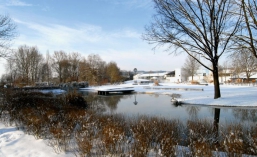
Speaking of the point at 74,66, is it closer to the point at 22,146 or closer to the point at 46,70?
the point at 46,70

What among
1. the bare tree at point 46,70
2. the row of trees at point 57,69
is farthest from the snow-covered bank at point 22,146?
the bare tree at point 46,70

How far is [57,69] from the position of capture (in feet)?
202

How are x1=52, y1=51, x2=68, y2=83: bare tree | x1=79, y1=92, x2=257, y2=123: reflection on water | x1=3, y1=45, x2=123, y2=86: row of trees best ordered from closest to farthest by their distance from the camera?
x1=79, y1=92, x2=257, y2=123: reflection on water
x1=3, y1=45, x2=123, y2=86: row of trees
x1=52, y1=51, x2=68, y2=83: bare tree

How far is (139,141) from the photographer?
4352mm

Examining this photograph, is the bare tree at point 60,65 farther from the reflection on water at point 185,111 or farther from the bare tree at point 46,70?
the reflection on water at point 185,111

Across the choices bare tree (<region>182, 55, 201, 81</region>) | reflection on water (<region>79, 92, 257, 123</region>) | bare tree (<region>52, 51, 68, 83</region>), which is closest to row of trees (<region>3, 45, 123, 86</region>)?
bare tree (<region>52, 51, 68, 83</region>)

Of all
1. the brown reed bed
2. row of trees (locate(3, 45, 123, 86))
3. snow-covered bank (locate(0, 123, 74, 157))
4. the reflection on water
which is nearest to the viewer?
the brown reed bed

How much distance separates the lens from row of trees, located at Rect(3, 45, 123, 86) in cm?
5066

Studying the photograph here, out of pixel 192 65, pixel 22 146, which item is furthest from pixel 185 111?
pixel 192 65

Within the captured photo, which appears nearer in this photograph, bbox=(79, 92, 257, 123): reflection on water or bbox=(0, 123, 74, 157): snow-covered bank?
bbox=(0, 123, 74, 157): snow-covered bank

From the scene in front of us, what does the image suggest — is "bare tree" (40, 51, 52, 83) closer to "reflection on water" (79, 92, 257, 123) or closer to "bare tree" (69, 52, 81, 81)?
"bare tree" (69, 52, 81, 81)

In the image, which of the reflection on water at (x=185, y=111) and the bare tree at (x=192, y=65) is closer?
the reflection on water at (x=185, y=111)

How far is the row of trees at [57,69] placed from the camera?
5066 centimetres

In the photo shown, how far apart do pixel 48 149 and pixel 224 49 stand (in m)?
15.0
